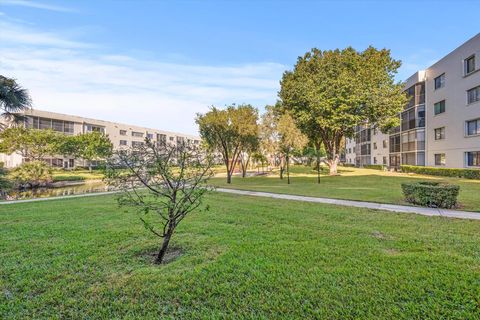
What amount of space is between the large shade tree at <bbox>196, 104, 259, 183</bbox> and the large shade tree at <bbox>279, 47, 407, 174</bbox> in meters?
5.59

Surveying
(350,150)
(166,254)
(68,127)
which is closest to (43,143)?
(68,127)

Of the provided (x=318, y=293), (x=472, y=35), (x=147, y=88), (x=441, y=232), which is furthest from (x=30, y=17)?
(x=472, y=35)

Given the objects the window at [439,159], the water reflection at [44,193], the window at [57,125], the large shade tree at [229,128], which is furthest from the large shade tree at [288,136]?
the window at [57,125]

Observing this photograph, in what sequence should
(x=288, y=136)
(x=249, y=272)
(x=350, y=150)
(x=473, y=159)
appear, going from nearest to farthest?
(x=249, y=272) < (x=473, y=159) < (x=288, y=136) < (x=350, y=150)

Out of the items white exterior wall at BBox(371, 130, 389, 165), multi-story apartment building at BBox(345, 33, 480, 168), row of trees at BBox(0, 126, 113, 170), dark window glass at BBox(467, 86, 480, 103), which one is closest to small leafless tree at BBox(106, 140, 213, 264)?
multi-story apartment building at BBox(345, 33, 480, 168)

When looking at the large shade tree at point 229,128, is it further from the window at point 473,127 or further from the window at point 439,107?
the window at point 439,107

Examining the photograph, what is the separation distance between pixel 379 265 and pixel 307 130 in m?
23.4

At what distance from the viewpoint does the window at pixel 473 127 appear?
2162 cm

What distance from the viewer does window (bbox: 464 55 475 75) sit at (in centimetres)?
2198

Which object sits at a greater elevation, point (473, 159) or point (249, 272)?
point (473, 159)

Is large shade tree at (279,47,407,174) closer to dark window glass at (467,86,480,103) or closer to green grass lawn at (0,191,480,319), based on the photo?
dark window glass at (467,86,480,103)

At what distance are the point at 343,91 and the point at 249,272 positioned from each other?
22.3 metres

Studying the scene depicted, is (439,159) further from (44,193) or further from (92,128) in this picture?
(92,128)

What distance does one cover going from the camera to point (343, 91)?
74.1ft
